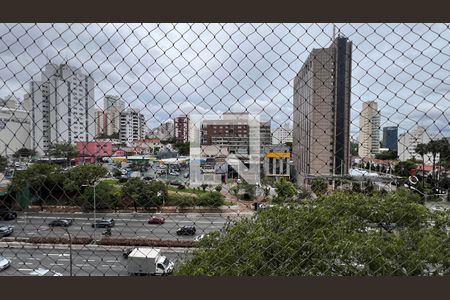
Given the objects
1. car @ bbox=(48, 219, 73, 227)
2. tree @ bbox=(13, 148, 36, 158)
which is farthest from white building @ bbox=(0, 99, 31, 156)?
car @ bbox=(48, 219, 73, 227)

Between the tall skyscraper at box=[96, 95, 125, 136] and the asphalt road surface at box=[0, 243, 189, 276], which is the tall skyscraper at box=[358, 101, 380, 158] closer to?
the tall skyscraper at box=[96, 95, 125, 136]

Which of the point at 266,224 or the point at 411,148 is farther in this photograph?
the point at 266,224

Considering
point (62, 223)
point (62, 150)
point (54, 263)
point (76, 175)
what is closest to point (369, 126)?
point (62, 150)

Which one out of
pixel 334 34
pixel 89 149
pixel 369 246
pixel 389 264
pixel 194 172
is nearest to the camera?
pixel 334 34

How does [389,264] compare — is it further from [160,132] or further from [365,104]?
[160,132]

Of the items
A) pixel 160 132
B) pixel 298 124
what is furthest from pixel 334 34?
pixel 160 132

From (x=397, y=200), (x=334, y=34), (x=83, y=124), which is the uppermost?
(x=334, y=34)
